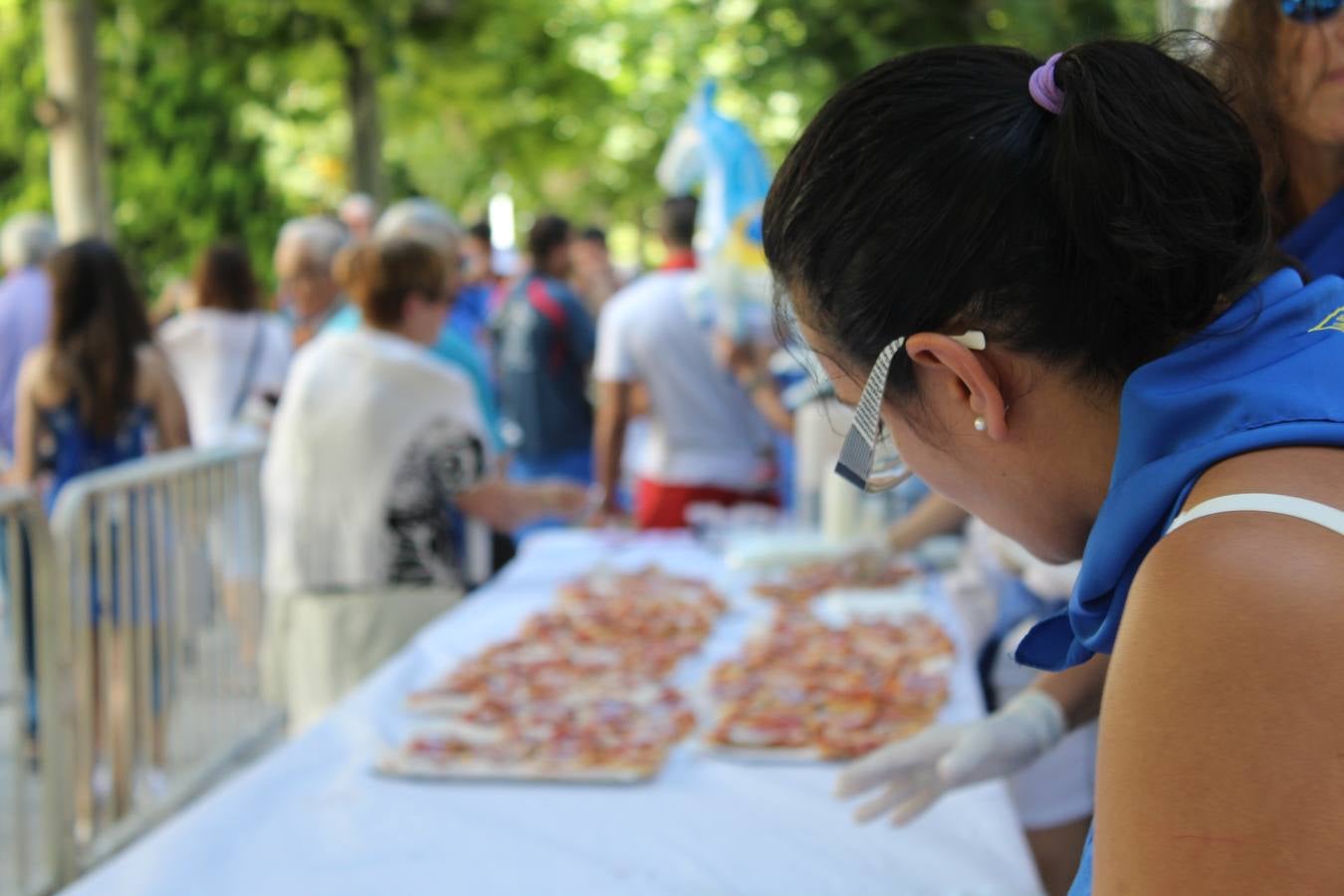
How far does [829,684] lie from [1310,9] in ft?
4.47

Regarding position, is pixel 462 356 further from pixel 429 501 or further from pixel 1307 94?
pixel 1307 94

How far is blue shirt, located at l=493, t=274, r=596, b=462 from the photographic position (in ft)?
19.0

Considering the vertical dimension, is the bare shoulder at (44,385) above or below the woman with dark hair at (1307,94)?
below

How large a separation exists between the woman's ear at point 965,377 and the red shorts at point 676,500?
3804 mm

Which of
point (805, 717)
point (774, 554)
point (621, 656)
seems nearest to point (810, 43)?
point (774, 554)

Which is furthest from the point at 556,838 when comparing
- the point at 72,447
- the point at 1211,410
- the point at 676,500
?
the point at 676,500

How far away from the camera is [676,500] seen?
477 cm

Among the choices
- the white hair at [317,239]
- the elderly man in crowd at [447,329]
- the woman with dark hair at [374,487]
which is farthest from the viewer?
the white hair at [317,239]

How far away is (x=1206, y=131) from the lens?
0.89 metres

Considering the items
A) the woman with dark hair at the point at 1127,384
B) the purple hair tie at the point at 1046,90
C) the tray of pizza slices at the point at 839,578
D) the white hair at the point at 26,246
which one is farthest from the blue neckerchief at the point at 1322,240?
the white hair at the point at 26,246

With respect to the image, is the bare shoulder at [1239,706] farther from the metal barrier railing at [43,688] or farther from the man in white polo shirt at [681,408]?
the man in white polo shirt at [681,408]

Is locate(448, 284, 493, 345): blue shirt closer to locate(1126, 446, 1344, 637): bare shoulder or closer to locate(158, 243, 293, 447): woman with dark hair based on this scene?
locate(158, 243, 293, 447): woman with dark hair

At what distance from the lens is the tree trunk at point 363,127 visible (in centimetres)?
1041

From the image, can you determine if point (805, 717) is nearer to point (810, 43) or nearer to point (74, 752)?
point (74, 752)
